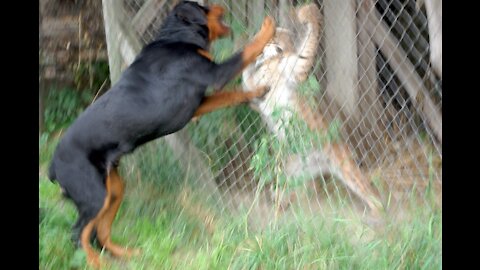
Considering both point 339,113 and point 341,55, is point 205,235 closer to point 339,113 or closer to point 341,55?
point 339,113

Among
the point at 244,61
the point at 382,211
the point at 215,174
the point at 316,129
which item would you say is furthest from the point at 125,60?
the point at 382,211

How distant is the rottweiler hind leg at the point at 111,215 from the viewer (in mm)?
4266

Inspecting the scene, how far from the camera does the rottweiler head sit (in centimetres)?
410

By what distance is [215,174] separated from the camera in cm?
484

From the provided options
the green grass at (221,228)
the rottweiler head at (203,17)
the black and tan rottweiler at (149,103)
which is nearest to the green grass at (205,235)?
the green grass at (221,228)

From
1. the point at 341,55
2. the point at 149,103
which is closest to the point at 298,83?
the point at 341,55

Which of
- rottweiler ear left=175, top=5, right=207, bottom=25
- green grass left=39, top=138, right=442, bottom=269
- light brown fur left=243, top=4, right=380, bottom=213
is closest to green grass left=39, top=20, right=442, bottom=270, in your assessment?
green grass left=39, top=138, right=442, bottom=269

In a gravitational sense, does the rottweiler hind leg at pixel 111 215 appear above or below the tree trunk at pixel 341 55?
below

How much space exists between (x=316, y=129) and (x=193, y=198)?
1.20 m

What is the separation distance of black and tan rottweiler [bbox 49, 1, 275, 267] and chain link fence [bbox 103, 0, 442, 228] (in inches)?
12.8

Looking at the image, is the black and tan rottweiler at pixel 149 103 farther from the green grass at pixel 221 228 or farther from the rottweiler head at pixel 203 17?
the green grass at pixel 221 228

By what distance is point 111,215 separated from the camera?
4379 mm

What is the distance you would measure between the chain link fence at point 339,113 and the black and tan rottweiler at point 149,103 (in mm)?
326

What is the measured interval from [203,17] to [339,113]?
108cm
